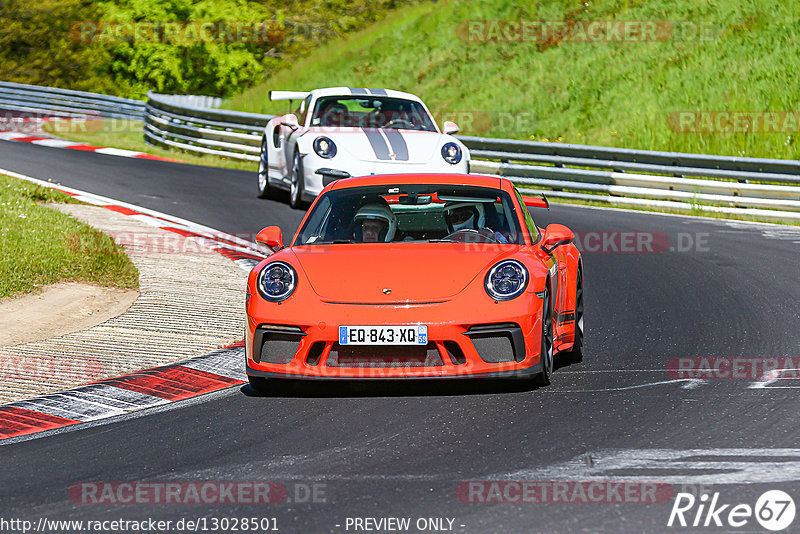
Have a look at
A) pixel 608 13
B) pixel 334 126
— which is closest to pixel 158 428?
pixel 334 126

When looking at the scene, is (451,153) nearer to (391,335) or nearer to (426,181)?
(426,181)

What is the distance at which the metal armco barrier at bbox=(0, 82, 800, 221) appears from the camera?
57.0ft

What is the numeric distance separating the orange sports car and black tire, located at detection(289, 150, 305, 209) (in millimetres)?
7604

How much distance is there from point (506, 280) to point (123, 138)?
23873 mm

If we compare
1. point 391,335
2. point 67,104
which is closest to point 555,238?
point 391,335

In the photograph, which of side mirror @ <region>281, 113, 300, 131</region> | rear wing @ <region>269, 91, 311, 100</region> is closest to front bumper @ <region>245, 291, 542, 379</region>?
side mirror @ <region>281, 113, 300, 131</region>

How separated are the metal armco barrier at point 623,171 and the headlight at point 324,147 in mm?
5380

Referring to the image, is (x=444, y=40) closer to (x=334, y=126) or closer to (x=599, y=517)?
(x=334, y=126)

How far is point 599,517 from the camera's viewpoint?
463cm

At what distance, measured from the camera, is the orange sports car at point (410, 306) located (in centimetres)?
659

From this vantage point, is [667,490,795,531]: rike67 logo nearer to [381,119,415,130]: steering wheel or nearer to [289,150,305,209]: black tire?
[289,150,305,209]: black tire

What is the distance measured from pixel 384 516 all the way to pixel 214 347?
4030 millimetres

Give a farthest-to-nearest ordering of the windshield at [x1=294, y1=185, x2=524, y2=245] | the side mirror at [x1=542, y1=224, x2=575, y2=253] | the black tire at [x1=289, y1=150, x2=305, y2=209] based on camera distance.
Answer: the black tire at [x1=289, y1=150, x2=305, y2=209], the windshield at [x1=294, y1=185, x2=524, y2=245], the side mirror at [x1=542, y1=224, x2=575, y2=253]

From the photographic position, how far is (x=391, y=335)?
21.5 feet
